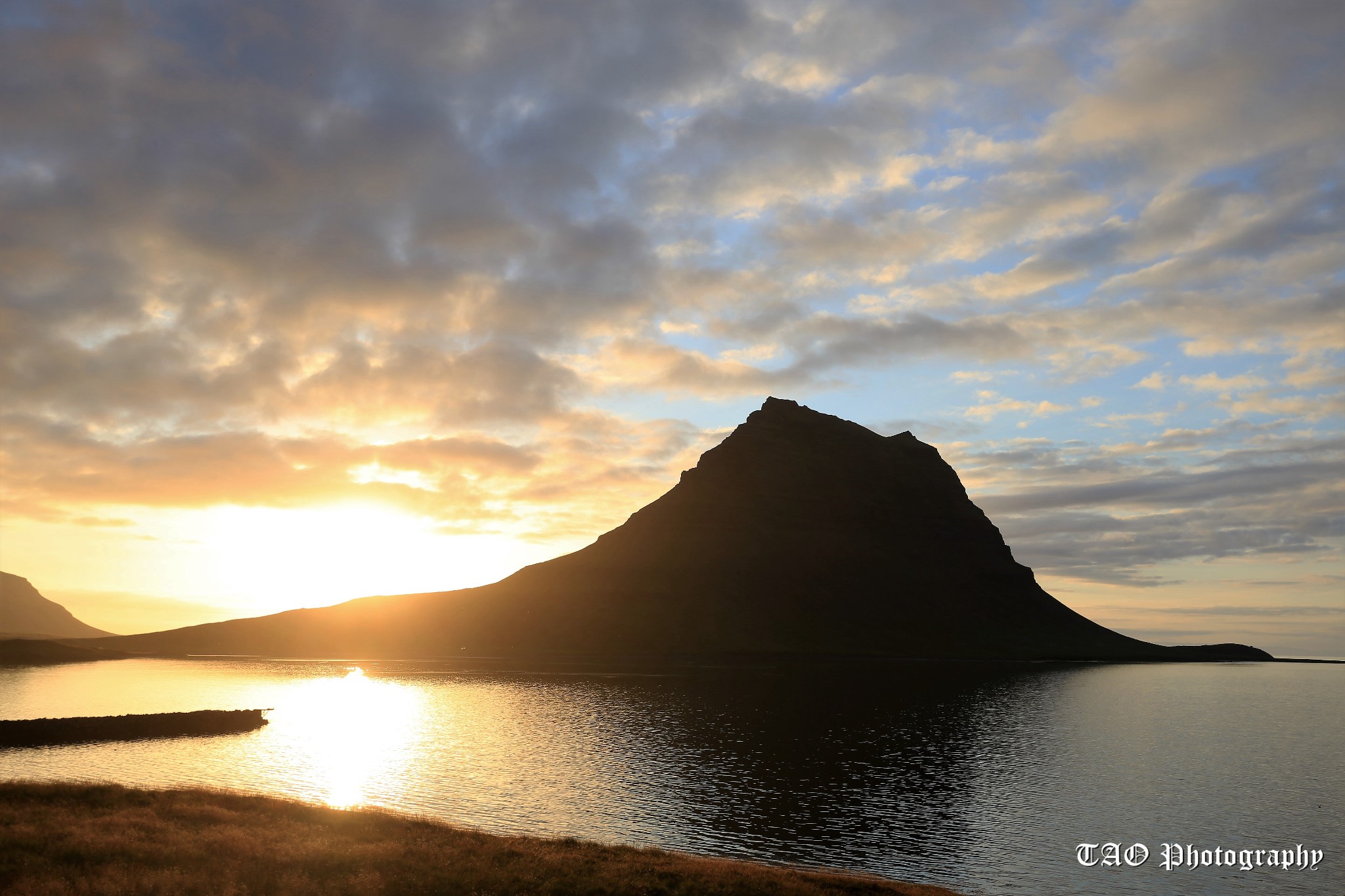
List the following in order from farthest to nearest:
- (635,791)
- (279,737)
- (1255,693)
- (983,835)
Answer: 1. (1255,693)
2. (279,737)
3. (635,791)
4. (983,835)

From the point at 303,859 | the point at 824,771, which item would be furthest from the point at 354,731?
the point at 303,859

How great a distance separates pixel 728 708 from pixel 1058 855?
87684 millimetres

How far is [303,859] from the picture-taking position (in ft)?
123

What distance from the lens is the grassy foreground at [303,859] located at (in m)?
33.8

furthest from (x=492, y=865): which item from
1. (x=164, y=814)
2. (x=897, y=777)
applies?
(x=897, y=777)

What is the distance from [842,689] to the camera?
573ft

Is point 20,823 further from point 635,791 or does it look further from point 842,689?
point 842,689

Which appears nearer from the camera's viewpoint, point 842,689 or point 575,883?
point 575,883

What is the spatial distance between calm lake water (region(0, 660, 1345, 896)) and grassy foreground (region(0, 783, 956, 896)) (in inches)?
461

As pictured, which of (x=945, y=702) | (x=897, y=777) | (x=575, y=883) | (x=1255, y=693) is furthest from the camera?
(x=1255, y=693)

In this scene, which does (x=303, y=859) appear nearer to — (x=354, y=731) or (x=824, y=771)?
(x=824, y=771)

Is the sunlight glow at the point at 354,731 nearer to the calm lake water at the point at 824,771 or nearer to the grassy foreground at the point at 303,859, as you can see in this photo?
the calm lake water at the point at 824,771

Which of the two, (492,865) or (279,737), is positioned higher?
(492,865)

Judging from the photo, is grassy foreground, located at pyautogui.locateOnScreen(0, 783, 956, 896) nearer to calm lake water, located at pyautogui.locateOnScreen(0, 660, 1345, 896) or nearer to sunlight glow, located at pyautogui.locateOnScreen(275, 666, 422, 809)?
calm lake water, located at pyautogui.locateOnScreen(0, 660, 1345, 896)
